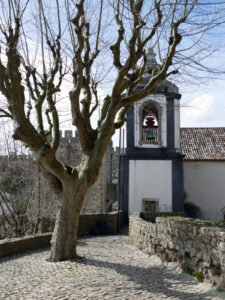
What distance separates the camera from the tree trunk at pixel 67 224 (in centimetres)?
803

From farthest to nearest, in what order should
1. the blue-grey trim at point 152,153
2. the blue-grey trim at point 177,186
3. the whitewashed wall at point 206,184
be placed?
the whitewashed wall at point 206,184, the blue-grey trim at point 152,153, the blue-grey trim at point 177,186

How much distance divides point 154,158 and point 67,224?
1030 centimetres

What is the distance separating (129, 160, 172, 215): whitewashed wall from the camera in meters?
17.5

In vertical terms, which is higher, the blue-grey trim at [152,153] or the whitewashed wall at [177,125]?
the whitewashed wall at [177,125]

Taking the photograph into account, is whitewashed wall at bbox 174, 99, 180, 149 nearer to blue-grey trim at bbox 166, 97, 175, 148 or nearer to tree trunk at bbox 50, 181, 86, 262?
blue-grey trim at bbox 166, 97, 175, 148

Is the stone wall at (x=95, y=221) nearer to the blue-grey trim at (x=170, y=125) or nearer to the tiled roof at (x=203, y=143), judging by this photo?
the blue-grey trim at (x=170, y=125)

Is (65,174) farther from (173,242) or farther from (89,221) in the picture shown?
(89,221)

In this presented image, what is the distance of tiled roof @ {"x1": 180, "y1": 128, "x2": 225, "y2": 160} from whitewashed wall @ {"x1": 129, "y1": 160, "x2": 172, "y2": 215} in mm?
2811

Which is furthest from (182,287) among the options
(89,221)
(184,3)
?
(89,221)

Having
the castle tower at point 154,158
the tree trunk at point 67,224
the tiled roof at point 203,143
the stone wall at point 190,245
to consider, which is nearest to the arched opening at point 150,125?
the castle tower at point 154,158

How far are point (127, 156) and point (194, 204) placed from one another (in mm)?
5310

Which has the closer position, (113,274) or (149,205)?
(113,274)

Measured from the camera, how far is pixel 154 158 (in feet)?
58.3

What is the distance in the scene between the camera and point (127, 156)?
17.8m
